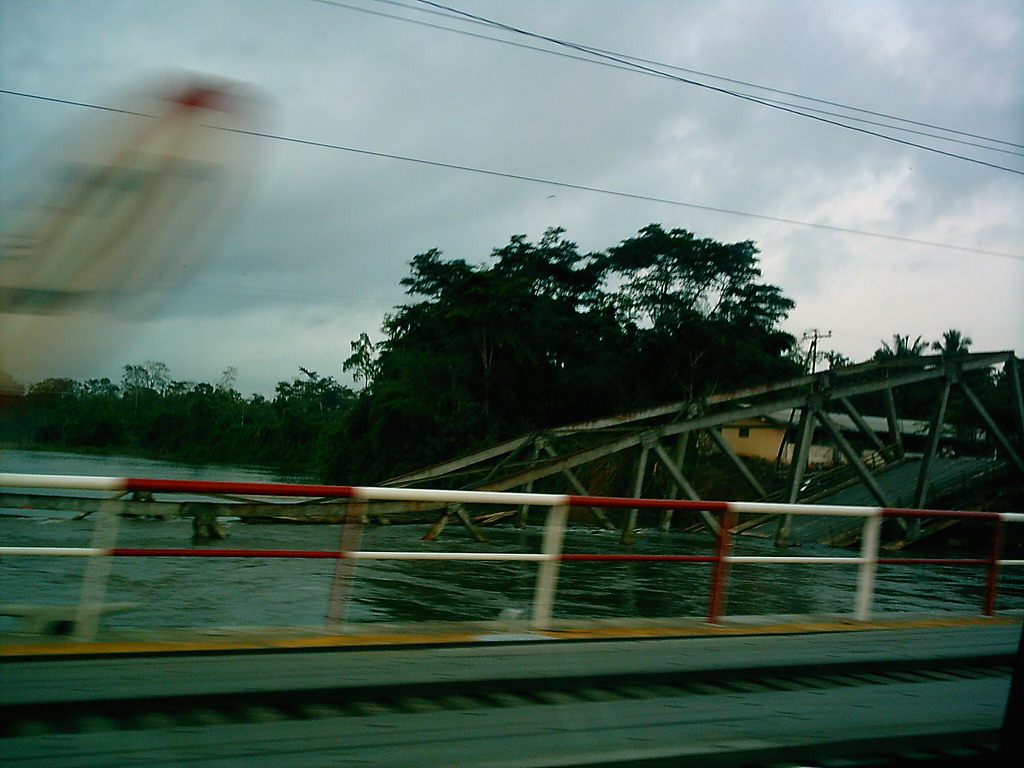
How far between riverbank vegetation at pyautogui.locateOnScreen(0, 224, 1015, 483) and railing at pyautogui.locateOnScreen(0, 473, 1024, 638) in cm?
73

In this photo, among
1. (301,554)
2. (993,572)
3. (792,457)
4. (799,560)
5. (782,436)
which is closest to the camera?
(301,554)

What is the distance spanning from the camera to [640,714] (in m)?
5.54

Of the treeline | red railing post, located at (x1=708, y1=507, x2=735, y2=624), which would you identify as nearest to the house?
the treeline

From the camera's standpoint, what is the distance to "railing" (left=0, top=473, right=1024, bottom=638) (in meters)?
6.10

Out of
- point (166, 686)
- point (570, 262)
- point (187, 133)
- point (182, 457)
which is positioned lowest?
point (166, 686)

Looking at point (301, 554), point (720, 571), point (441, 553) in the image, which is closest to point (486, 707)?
point (441, 553)

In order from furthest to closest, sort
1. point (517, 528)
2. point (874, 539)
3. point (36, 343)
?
point (517, 528), point (874, 539), point (36, 343)

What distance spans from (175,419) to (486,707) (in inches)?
263

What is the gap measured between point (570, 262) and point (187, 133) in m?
31.7

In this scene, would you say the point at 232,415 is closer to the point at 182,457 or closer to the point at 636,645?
the point at 182,457

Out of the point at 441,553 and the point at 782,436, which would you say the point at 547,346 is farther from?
the point at 782,436

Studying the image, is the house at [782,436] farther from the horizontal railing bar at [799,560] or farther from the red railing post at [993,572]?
the horizontal railing bar at [799,560]

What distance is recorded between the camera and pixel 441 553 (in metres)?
7.31

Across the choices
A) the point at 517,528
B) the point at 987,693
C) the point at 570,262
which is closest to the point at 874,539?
the point at 987,693
